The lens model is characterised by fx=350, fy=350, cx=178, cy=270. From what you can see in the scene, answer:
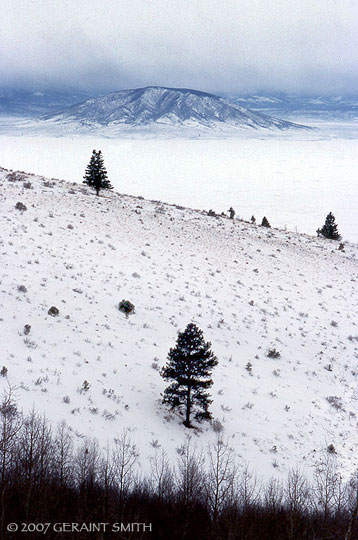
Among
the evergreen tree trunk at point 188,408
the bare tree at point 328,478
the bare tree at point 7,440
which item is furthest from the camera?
the evergreen tree trunk at point 188,408

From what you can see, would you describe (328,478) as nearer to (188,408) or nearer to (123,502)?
(188,408)

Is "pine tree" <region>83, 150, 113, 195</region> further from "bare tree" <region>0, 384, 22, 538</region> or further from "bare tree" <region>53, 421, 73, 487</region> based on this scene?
"bare tree" <region>53, 421, 73, 487</region>

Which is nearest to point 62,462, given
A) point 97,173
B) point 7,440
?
point 7,440

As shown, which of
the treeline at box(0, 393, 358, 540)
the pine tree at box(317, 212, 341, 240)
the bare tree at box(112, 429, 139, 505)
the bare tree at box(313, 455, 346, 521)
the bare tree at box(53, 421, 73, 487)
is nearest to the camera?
the treeline at box(0, 393, 358, 540)

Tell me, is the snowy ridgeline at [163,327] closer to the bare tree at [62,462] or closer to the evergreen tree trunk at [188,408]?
the evergreen tree trunk at [188,408]

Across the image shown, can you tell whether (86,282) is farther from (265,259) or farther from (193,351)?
(265,259)

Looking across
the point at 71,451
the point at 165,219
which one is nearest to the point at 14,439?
the point at 71,451

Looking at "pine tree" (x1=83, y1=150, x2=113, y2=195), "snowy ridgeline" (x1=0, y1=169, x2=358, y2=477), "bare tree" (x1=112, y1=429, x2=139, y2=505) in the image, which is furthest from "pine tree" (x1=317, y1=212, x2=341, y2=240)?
"bare tree" (x1=112, y1=429, x2=139, y2=505)

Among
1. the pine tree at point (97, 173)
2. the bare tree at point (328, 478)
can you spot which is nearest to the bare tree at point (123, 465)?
the bare tree at point (328, 478)
